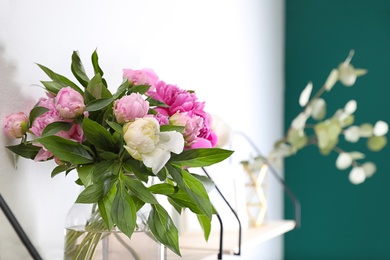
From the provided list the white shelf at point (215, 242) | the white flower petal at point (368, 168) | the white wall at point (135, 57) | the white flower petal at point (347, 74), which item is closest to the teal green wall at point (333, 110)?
the white wall at point (135, 57)

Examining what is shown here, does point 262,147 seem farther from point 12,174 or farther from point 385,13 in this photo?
point 12,174

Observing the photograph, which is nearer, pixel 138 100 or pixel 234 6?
pixel 138 100

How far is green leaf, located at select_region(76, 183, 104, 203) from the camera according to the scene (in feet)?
3.11

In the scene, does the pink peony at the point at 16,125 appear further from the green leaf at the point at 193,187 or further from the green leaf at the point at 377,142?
the green leaf at the point at 377,142

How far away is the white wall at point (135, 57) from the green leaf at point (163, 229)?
0.78 feet

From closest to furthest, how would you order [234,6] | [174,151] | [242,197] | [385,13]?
[174,151] < [242,197] < [234,6] < [385,13]

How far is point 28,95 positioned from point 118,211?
31 cm

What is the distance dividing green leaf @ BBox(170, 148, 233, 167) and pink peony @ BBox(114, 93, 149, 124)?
0.27 feet

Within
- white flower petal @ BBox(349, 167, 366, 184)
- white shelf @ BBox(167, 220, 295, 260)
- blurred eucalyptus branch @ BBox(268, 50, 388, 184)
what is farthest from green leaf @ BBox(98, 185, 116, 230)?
white flower petal @ BBox(349, 167, 366, 184)

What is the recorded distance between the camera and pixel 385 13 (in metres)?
2.56

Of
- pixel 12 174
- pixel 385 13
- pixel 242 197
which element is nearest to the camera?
pixel 12 174

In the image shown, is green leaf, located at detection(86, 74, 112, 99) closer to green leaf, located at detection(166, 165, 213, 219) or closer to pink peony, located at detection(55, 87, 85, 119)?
pink peony, located at detection(55, 87, 85, 119)

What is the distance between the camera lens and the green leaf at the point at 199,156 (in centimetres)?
102

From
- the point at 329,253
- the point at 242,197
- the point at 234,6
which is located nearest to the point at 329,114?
the point at 329,253
